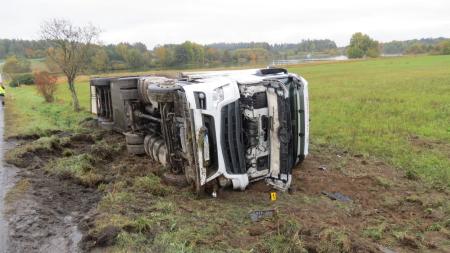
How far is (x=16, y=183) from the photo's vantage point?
6391 mm

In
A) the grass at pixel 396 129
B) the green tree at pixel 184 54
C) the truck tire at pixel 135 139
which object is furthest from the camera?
the green tree at pixel 184 54

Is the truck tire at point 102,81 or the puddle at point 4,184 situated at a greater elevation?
the truck tire at point 102,81

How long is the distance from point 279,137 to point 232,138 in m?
0.68

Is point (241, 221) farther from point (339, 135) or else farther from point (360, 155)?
point (339, 135)

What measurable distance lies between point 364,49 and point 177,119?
342 ft

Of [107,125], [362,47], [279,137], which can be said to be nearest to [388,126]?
[279,137]

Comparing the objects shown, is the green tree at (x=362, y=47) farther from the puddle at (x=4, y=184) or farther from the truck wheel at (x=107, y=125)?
the puddle at (x=4, y=184)

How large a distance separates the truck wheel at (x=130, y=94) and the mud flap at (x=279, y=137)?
11.1 feet

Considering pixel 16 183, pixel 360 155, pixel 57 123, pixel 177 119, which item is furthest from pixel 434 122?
pixel 57 123

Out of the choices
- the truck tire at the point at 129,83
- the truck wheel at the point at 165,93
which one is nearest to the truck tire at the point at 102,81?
the truck tire at the point at 129,83

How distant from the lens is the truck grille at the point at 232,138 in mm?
5570

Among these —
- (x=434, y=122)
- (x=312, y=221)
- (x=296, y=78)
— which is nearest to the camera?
(x=312, y=221)

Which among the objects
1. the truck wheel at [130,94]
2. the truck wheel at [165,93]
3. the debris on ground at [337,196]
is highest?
the truck wheel at [165,93]

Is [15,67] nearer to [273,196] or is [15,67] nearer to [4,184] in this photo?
[4,184]
